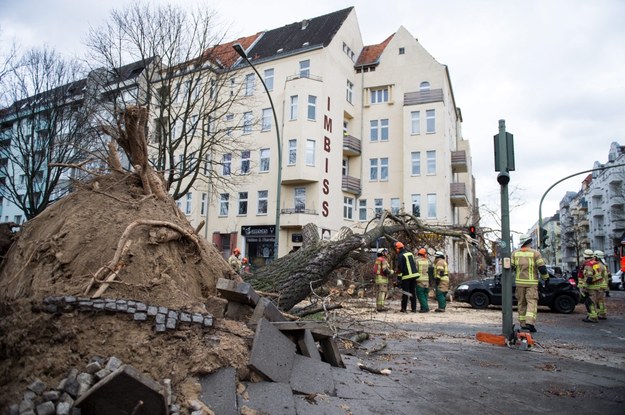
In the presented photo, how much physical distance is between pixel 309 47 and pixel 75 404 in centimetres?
3150

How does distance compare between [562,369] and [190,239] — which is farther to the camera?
[562,369]

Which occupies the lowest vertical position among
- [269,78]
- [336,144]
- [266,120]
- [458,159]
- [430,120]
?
[458,159]

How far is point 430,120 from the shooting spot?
103ft

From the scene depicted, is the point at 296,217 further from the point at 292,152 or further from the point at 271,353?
the point at 271,353

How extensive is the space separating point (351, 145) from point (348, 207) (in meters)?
4.84

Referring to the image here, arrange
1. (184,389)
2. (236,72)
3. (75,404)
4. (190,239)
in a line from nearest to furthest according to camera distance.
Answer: (75,404), (184,389), (190,239), (236,72)

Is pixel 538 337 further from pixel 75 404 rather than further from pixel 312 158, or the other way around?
pixel 312 158

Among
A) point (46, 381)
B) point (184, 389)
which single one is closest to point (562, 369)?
point (184, 389)

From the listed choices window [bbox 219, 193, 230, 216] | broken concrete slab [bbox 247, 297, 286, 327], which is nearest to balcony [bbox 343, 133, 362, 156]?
window [bbox 219, 193, 230, 216]

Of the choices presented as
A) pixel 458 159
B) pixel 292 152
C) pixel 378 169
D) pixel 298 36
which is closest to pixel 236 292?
pixel 292 152

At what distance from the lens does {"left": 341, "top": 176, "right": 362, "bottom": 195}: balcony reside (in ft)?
108

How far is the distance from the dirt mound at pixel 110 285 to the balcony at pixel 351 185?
2713cm

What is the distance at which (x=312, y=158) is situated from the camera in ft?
99.8

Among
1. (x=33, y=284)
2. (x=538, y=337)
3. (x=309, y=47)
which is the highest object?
(x=309, y=47)
